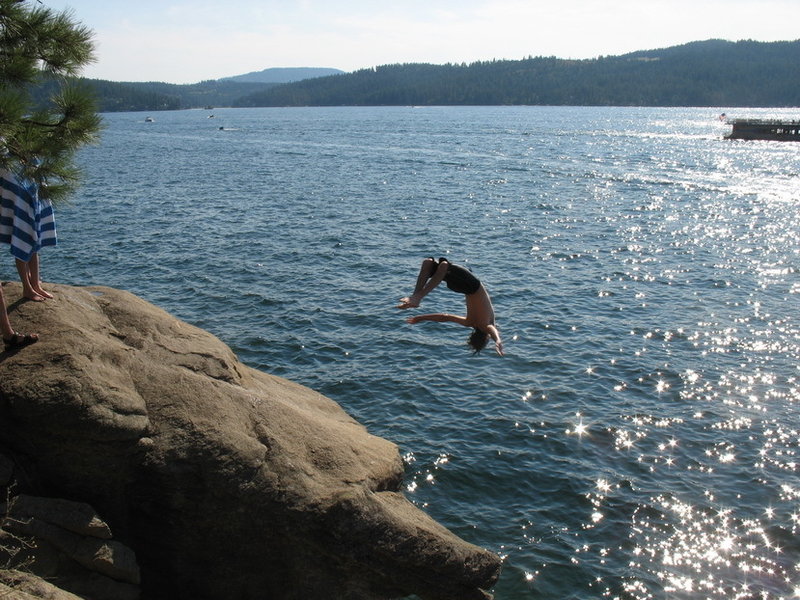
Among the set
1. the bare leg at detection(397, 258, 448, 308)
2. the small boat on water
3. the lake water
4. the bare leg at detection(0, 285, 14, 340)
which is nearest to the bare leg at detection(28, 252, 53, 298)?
the bare leg at detection(0, 285, 14, 340)

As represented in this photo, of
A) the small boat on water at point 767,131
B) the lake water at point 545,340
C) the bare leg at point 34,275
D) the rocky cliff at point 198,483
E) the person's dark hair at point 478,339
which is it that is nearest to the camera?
the rocky cliff at point 198,483

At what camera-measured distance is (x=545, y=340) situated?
82.4 ft

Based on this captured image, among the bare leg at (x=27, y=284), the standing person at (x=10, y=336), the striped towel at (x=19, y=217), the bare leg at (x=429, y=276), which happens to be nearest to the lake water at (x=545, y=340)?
the bare leg at (x=429, y=276)

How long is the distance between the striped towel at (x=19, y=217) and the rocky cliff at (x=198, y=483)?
1.04 meters

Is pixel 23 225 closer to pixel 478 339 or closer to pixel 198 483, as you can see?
pixel 198 483

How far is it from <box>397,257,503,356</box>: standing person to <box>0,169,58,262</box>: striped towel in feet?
21.9

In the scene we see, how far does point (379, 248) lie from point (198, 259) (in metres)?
10.2

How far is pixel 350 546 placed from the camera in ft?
35.3

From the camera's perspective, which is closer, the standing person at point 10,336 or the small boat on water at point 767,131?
the standing person at point 10,336

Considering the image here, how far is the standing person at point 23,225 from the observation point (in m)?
11.3

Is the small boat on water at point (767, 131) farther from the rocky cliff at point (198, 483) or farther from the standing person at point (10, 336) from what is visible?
the standing person at point (10, 336)

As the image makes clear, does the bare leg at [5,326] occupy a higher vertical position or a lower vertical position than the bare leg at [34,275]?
lower

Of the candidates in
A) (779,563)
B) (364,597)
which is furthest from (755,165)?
(364,597)

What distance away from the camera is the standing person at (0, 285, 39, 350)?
10164mm
